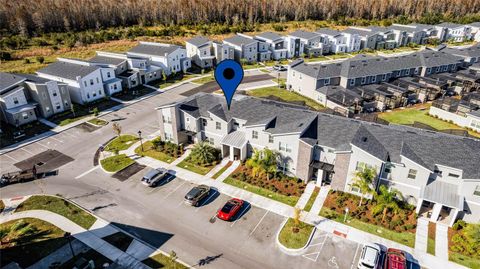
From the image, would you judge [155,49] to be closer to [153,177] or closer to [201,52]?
[201,52]

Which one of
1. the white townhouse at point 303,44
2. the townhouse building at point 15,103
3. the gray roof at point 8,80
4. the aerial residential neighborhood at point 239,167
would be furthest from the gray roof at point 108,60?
the white townhouse at point 303,44

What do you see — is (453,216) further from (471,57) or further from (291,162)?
(471,57)

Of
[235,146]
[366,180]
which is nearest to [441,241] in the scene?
[366,180]

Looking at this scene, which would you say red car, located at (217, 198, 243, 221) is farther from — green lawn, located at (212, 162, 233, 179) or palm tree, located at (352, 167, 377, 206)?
palm tree, located at (352, 167, 377, 206)

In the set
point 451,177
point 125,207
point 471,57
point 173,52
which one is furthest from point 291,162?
point 471,57

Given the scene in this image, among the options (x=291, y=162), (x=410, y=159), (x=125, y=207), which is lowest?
(x=125, y=207)

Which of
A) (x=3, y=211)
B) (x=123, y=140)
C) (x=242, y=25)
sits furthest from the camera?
(x=242, y=25)

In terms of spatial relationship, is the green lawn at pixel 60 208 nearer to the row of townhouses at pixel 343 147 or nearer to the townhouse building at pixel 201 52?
the row of townhouses at pixel 343 147

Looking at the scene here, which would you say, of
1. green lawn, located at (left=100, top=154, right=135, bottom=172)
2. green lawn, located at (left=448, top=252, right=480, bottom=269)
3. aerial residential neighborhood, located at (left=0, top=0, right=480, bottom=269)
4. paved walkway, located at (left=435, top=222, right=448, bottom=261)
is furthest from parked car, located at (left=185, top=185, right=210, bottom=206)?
green lawn, located at (left=448, top=252, right=480, bottom=269)
